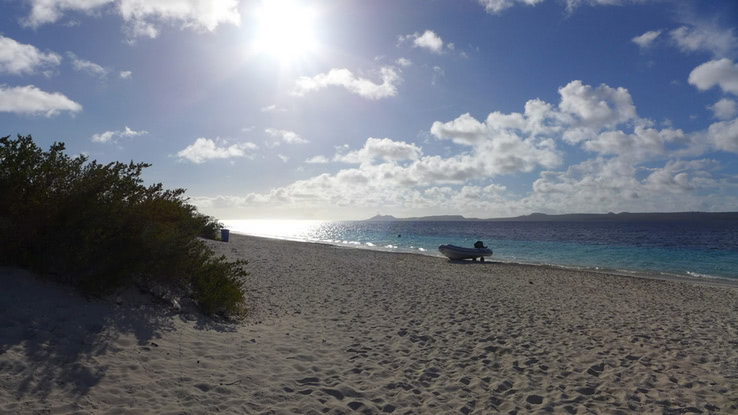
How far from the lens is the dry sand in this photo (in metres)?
4.39

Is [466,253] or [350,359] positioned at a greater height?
[466,253]

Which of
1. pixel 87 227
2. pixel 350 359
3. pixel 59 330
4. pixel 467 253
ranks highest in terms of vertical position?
pixel 87 227

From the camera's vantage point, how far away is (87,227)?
6266mm

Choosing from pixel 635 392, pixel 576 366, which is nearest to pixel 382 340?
pixel 576 366

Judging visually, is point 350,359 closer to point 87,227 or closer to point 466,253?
point 87,227

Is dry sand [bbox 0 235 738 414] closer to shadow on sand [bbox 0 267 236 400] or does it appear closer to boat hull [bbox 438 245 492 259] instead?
shadow on sand [bbox 0 267 236 400]

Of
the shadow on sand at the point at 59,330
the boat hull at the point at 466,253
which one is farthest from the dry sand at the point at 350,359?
the boat hull at the point at 466,253

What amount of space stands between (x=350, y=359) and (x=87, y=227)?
478 centimetres

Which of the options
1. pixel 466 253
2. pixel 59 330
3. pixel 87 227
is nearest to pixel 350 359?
pixel 59 330

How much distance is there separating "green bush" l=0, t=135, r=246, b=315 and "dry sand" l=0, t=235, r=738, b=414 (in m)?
0.39

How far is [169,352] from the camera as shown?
5.43 meters

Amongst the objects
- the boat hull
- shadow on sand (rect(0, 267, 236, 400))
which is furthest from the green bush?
the boat hull

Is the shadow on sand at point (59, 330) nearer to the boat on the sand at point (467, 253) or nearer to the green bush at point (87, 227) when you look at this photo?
the green bush at point (87, 227)

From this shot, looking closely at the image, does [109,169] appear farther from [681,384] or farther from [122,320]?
[681,384]
